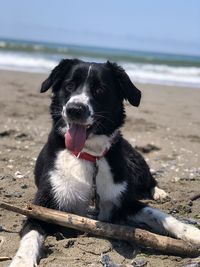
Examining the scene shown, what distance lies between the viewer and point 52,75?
17.4ft

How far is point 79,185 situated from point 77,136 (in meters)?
0.50

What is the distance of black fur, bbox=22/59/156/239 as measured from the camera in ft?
16.4

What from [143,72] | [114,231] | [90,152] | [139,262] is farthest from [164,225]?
[143,72]

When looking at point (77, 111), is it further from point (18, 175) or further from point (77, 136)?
point (18, 175)

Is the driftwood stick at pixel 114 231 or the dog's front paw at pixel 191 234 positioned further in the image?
the dog's front paw at pixel 191 234

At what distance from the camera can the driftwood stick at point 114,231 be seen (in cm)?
439

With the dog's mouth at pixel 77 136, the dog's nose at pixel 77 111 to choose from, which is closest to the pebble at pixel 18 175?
the dog's mouth at pixel 77 136

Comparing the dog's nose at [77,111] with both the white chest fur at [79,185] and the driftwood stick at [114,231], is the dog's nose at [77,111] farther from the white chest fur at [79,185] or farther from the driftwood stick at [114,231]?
the driftwood stick at [114,231]

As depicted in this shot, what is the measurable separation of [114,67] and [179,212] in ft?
6.11

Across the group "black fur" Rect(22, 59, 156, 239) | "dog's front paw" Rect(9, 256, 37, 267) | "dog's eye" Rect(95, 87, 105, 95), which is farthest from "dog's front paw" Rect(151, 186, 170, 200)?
"dog's front paw" Rect(9, 256, 37, 267)

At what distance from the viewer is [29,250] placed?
13.8 feet

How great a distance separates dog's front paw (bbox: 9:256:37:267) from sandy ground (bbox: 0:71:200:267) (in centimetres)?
11

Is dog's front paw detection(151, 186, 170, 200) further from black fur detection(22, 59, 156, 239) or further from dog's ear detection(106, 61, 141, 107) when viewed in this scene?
dog's ear detection(106, 61, 141, 107)

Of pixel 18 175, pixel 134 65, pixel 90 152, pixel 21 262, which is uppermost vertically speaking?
pixel 90 152
